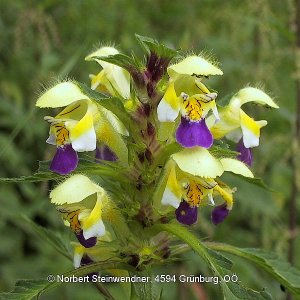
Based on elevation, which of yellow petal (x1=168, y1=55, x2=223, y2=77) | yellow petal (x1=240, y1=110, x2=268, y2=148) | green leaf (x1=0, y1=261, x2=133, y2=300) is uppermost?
yellow petal (x1=168, y1=55, x2=223, y2=77)

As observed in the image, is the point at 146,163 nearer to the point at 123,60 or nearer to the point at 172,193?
the point at 172,193

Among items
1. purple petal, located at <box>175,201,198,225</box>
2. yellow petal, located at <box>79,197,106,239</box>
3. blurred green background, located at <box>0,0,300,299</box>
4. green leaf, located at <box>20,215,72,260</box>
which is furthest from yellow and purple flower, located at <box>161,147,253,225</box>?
blurred green background, located at <box>0,0,300,299</box>

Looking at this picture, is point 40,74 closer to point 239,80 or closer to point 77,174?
point 239,80

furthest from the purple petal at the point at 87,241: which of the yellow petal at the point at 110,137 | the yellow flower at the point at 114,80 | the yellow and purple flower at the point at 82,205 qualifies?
the yellow flower at the point at 114,80

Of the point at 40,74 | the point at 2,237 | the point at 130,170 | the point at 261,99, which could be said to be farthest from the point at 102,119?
the point at 2,237

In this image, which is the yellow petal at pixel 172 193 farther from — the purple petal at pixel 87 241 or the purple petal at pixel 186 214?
the purple petal at pixel 87 241

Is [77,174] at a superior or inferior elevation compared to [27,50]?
superior

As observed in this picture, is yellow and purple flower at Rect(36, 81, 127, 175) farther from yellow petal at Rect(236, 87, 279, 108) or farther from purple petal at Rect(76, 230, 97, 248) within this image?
yellow petal at Rect(236, 87, 279, 108)

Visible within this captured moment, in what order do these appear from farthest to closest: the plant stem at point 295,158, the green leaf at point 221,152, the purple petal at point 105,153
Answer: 1. the plant stem at point 295,158
2. the purple petal at point 105,153
3. the green leaf at point 221,152
